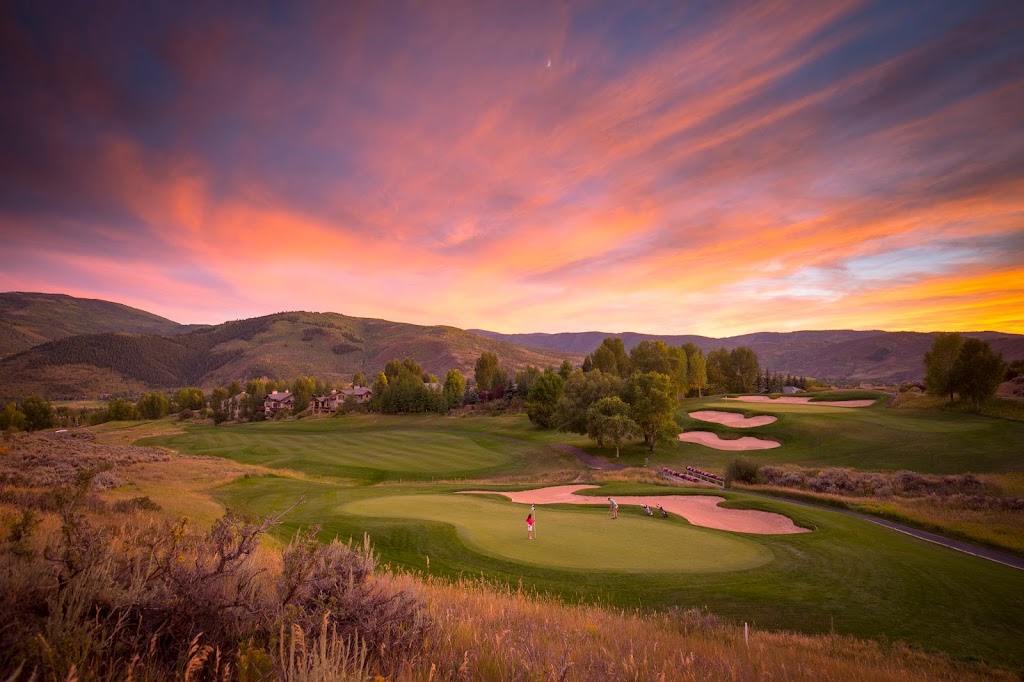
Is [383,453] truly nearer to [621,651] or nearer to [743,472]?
[743,472]

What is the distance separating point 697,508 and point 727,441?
2611 centimetres

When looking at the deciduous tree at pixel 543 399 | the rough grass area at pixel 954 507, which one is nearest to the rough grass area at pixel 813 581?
the rough grass area at pixel 954 507

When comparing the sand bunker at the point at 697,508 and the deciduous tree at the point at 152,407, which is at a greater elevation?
the sand bunker at the point at 697,508

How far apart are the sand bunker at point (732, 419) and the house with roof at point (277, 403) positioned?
88.8m

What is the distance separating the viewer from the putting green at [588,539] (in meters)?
13.1

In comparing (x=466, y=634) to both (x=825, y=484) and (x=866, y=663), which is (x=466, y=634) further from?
(x=825, y=484)

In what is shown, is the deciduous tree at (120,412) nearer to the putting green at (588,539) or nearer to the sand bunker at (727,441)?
the putting green at (588,539)

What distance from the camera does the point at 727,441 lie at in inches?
1757

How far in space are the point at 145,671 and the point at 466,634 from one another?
2.81 meters

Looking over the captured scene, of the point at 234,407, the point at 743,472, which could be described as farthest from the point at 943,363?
the point at 234,407

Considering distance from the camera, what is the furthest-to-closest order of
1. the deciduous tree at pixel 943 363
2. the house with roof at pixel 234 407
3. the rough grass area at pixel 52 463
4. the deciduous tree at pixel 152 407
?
the deciduous tree at pixel 152 407
the house with roof at pixel 234 407
the deciduous tree at pixel 943 363
the rough grass area at pixel 52 463

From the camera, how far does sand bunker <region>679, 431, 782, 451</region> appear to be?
1642 inches

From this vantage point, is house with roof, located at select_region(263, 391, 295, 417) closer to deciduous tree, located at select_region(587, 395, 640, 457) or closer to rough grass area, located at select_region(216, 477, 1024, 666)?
deciduous tree, located at select_region(587, 395, 640, 457)

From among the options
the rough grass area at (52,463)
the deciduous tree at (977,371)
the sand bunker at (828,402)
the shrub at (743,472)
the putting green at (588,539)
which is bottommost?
the shrub at (743,472)
